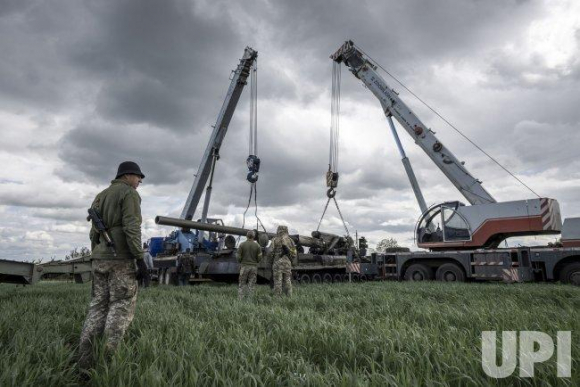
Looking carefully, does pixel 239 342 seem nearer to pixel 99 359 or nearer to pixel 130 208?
pixel 99 359

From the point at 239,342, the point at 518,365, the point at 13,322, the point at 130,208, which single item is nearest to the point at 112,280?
the point at 130,208

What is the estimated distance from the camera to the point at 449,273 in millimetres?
13195

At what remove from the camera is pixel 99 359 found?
311 centimetres

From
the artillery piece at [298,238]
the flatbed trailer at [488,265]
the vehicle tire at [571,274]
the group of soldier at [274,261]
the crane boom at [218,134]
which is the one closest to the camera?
the group of soldier at [274,261]

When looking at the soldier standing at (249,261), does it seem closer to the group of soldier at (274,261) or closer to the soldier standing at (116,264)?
the group of soldier at (274,261)

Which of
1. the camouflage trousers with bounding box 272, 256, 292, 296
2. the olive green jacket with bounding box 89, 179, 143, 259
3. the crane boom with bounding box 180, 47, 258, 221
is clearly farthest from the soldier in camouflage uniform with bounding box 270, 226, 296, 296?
the crane boom with bounding box 180, 47, 258, 221

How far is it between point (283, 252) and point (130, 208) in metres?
5.56

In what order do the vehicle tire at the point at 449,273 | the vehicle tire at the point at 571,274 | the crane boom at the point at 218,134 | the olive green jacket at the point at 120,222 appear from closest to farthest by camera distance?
the olive green jacket at the point at 120,222 → the vehicle tire at the point at 571,274 → the vehicle tire at the point at 449,273 → the crane boom at the point at 218,134

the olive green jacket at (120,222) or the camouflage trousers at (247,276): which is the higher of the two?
the olive green jacket at (120,222)

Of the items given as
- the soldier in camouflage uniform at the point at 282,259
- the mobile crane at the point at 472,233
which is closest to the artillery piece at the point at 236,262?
the mobile crane at the point at 472,233

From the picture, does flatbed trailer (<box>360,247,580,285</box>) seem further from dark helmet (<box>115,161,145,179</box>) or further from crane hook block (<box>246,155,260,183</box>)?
dark helmet (<box>115,161,145,179</box>)

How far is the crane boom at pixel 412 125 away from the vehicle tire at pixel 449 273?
247cm

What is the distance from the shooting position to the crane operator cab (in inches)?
513

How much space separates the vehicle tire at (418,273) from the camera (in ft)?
44.5
